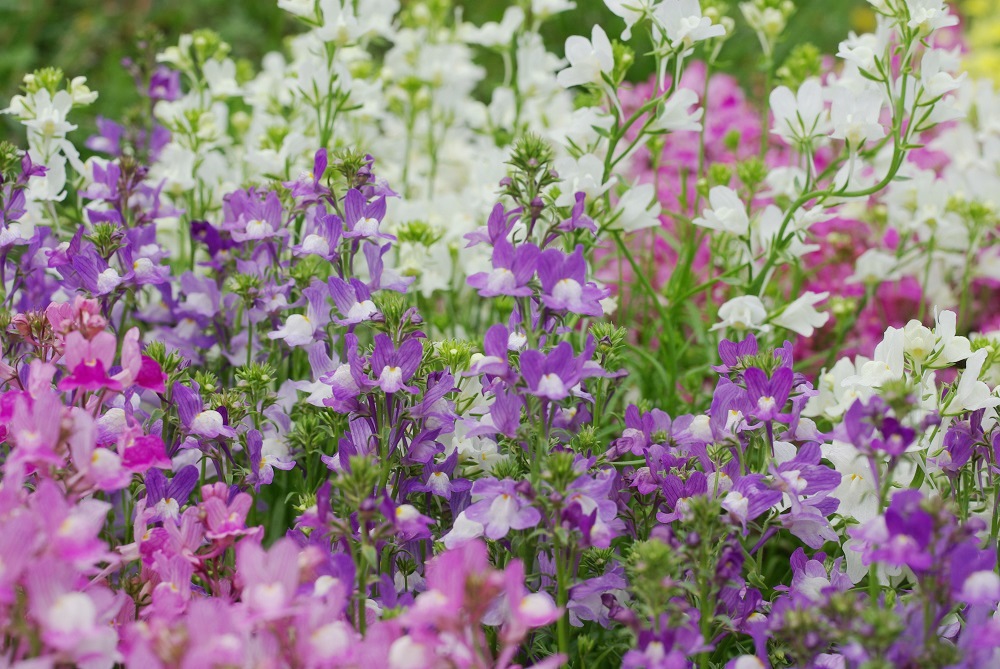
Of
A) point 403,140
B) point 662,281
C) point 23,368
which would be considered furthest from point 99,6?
point 23,368

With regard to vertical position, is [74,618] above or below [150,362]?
below

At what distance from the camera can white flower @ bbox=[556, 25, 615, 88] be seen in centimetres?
175

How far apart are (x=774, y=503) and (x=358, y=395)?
0.57 m

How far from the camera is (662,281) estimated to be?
272 centimetres

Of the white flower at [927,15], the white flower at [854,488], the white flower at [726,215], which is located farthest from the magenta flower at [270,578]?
the white flower at [927,15]

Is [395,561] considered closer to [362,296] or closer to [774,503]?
[362,296]

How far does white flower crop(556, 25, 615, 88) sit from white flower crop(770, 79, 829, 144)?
32 cm

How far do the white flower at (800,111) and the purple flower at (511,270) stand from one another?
770mm

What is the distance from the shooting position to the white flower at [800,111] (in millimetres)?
1849

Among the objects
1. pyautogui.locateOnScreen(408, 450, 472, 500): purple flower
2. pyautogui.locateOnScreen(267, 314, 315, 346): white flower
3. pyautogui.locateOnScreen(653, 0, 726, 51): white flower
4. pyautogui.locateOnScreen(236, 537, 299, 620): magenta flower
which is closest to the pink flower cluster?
pyautogui.locateOnScreen(236, 537, 299, 620): magenta flower

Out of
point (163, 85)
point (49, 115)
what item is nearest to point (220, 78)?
point (163, 85)

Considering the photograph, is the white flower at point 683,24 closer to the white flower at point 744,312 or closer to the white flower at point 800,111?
the white flower at point 800,111

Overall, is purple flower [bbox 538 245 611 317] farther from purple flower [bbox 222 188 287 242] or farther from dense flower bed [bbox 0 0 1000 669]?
purple flower [bbox 222 188 287 242]

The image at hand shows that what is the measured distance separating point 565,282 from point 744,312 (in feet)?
1.95
